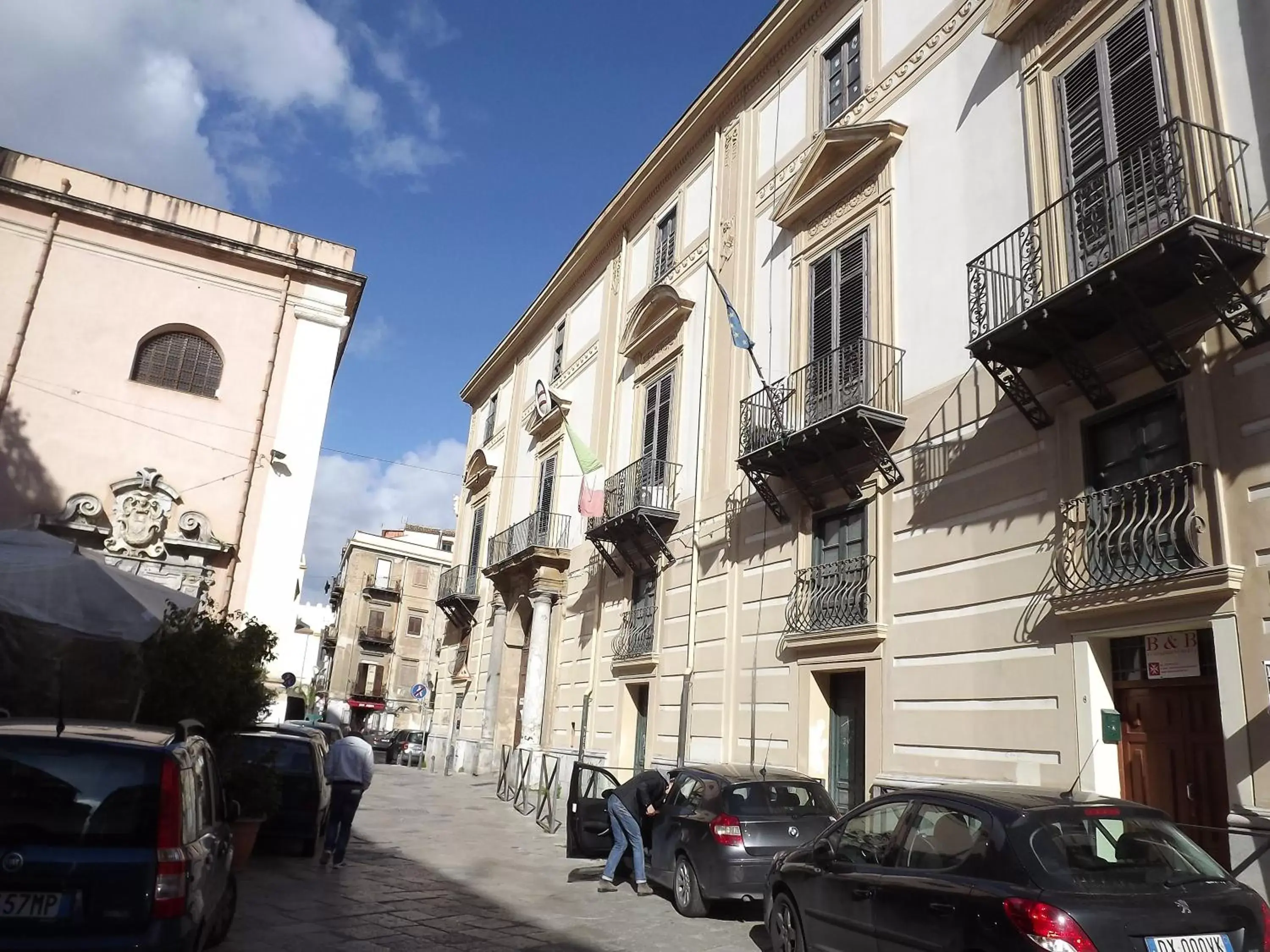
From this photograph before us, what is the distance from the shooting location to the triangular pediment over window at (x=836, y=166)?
42.3 feet

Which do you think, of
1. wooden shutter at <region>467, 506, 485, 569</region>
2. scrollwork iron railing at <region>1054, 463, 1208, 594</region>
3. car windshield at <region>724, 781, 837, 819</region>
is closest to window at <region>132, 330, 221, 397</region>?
wooden shutter at <region>467, 506, 485, 569</region>

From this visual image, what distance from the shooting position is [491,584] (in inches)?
1060

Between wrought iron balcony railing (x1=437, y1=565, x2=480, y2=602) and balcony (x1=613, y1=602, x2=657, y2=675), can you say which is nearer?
balcony (x1=613, y1=602, x2=657, y2=675)

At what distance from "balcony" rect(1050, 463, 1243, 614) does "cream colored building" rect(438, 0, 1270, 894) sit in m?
0.04

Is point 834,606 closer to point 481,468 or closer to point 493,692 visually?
point 493,692

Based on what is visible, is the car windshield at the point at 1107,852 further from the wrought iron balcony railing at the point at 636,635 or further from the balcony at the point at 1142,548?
the wrought iron balcony railing at the point at 636,635

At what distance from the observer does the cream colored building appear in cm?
810

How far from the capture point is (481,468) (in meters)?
30.3

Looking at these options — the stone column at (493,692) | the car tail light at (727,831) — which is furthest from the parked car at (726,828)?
the stone column at (493,692)

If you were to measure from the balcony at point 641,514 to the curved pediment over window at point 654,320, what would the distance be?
8.45 feet

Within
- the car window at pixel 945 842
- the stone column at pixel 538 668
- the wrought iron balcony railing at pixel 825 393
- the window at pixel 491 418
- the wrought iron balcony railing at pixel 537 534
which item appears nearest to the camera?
the car window at pixel 945 842

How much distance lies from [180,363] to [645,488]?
10.3 m

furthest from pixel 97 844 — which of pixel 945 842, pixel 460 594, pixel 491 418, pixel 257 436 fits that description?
pixel 491 418

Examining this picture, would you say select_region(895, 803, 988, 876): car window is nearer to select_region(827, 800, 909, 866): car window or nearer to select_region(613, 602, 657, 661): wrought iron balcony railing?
select_region(827, 800, 909, 866): car window
